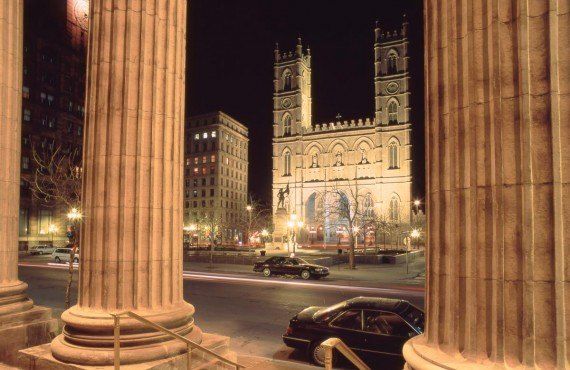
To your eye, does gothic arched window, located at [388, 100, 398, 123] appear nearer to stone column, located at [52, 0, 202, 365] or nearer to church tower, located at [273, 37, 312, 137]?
church tower, located at [273, 37, 312, 137]

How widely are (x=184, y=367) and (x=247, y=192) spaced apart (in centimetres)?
11120

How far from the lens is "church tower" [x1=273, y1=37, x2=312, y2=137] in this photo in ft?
291

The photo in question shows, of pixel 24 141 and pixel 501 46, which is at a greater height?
pixel 24 141

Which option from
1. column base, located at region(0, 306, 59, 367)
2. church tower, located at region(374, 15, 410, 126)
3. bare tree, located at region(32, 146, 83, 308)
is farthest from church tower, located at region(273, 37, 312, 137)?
column base, located at region(0, 306, 59, 367)

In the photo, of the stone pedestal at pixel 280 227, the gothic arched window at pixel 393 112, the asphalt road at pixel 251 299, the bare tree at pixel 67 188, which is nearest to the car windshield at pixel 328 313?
the asphalt road at pixel 251 299

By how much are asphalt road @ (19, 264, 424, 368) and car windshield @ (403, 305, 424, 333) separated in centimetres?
247

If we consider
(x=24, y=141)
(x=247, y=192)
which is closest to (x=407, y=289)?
(x=24, y=141)

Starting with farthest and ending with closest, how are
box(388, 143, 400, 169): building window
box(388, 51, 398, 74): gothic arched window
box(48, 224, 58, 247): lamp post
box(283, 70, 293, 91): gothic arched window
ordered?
box(283, 70, 293, 91): gothic arched window
box(388, 51, 398, 74): gothic arched window
box(388, 143, 400, 169): building window
box(48, 224, 58, 247): lamp post

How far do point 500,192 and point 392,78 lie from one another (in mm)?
83396

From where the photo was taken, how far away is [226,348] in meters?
6.17

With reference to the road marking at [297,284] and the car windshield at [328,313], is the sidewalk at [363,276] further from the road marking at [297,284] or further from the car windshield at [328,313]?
the car windshield at [328,313]

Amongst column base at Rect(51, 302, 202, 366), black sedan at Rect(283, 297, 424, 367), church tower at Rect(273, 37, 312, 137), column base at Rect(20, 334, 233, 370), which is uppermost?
church tower at Rect(273, 37, 312, 137)

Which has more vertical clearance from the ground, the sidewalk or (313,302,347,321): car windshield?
(313,302,347,321): car windshield

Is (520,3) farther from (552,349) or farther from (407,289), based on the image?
(407,289)
